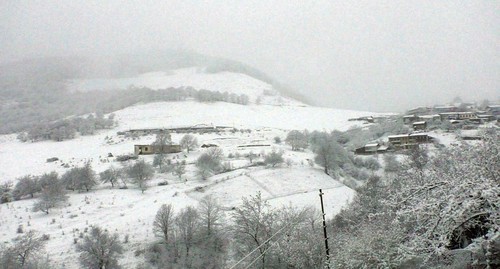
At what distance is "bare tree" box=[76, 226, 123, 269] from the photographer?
894 inches

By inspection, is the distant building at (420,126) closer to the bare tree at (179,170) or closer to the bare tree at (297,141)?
the bare tree at (297,141)

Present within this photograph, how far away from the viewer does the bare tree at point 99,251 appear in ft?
74.5

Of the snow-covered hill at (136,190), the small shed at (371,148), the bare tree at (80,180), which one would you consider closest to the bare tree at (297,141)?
the snow-covered hill at (136,190)

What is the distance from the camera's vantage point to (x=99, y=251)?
75.7 feet

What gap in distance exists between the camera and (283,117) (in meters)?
111

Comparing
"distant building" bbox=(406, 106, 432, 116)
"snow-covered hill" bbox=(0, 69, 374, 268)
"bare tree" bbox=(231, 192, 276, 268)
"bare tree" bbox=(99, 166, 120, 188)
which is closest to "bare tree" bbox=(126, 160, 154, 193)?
"snow-covered hill" bbox=(0, 69, 374, 268)

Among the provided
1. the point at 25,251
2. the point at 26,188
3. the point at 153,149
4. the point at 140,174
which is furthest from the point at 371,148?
the point at 26,188

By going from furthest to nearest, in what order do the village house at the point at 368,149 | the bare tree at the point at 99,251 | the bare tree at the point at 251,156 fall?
1. the village house at the point at 368,149
2. the bare tree at the point at 251,156
3. the bare tree at the point at 99,251

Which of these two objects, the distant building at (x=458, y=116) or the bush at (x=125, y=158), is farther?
the distant building at (x=458, y=116)

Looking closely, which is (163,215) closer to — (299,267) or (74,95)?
(299,267)

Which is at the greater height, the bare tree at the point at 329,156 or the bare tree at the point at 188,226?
the bare tree at the point at 329,156

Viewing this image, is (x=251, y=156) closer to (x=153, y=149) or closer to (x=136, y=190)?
(x=153, y=149)

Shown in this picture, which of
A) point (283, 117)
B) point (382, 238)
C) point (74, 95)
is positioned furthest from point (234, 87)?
point (382, 238)

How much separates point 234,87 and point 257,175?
135 meters
